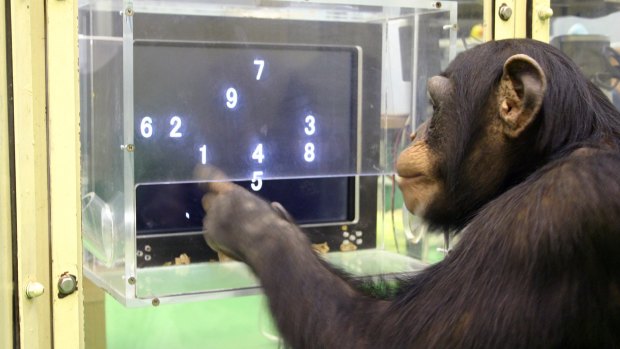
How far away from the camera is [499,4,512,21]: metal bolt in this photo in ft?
6.26

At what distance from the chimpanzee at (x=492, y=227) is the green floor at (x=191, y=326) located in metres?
0.45

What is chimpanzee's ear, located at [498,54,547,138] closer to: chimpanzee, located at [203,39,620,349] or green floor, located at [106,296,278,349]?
chimpanzee, located at [203,39,620,349]

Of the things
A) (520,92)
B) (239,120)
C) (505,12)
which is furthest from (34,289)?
(505,12)

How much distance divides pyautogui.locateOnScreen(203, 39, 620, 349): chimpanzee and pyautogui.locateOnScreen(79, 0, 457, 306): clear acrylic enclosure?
0.47 feet

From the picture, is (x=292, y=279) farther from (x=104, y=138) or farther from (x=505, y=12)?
(x=505, y=12)

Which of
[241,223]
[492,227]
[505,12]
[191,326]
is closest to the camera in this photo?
[492,227]

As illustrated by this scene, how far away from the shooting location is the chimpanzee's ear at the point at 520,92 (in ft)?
5.00

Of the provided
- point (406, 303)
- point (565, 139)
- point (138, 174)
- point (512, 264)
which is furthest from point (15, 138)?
point (565, 139)

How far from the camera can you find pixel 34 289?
1.42 meters

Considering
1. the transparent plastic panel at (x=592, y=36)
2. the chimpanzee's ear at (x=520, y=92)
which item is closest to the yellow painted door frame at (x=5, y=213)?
the chimpanzee's ear at (x=520, y=92)

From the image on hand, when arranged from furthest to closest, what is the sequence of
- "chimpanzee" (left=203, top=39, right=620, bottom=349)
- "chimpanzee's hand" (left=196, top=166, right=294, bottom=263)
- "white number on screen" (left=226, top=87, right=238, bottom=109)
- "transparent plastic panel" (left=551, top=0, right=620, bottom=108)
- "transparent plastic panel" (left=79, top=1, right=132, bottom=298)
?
"transparent plastic panel" (left=551, top=0, right=620, bottom=108) → "white number on screen" (left=226, top=87, right=238, bottom=109) → "transparent plastic panel" (left=79, top=1, right=132, bottom=298) → "chimpanzee's hand" (left=196, top=166, right=294, bottom=263) → "chimpanzee" (left=203, top=39, right=620, bottom=349)

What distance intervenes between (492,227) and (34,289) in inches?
29.3

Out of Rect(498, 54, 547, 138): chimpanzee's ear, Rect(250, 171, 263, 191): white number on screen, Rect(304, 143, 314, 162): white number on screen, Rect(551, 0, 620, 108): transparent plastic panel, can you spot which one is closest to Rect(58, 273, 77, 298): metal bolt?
Rect(250, 171, 263, 191): white number on screen

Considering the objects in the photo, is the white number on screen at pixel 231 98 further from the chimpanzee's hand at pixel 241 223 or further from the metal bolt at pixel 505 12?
the metal bolt at pixel 505 12
